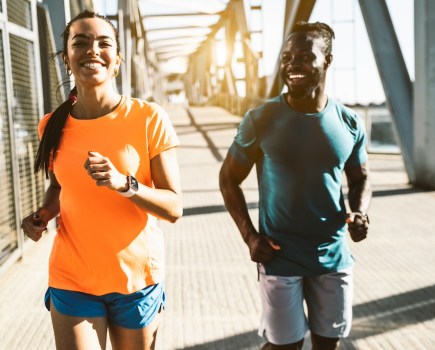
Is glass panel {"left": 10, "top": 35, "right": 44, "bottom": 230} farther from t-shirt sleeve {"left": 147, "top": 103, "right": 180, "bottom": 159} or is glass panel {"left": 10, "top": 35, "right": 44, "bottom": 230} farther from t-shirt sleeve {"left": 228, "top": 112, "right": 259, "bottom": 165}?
t-shirt sleeve {"left": 147, "top": 103, "right": 180, "bottom": 159}

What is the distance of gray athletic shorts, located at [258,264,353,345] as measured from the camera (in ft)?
7.33

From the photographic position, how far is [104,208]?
1816mm

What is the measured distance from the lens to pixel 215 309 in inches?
Answer: 158

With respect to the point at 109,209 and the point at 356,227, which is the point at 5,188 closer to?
the point at 109,209

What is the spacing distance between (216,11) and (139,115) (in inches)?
1570

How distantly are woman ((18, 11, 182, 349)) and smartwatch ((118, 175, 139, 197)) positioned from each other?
3.0 inches

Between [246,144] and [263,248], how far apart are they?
412 millimetres

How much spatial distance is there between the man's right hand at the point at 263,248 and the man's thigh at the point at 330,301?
21 cm

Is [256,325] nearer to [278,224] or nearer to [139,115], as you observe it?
[278,224]

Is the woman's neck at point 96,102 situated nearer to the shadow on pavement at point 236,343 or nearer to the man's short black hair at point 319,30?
the man's short black hair at point 319,30

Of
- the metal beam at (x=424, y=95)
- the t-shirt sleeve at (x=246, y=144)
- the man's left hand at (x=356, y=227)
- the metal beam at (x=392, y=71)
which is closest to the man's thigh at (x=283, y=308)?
the man's left hand at (x=356, y=227)

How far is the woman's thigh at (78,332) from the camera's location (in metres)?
1.80

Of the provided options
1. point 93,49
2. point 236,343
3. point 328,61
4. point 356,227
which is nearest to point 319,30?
point 328,61

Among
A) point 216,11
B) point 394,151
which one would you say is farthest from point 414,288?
point 216,11
